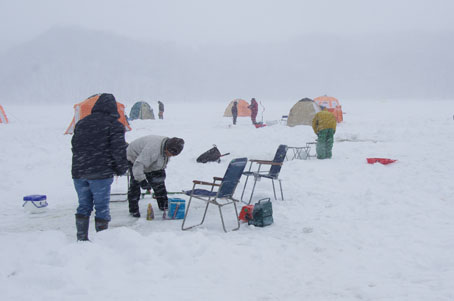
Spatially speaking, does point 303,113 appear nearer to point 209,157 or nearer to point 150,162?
point 209,157

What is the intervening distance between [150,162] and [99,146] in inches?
51.4

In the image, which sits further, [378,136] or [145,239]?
[378,136]

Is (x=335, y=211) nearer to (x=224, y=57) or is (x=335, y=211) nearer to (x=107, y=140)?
(x=107, y=140)

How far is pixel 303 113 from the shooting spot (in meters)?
20.0

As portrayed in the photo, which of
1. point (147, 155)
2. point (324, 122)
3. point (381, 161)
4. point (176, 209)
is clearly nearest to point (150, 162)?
point (147, 155)

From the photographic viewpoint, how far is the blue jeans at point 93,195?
14.8 ft

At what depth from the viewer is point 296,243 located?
4.82m

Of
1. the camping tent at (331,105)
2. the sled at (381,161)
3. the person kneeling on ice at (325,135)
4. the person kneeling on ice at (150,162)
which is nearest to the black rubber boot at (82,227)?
the person kneeling on ice at (150,162)

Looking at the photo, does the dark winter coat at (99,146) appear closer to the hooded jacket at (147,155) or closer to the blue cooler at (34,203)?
the hooded jacket at (147,155)

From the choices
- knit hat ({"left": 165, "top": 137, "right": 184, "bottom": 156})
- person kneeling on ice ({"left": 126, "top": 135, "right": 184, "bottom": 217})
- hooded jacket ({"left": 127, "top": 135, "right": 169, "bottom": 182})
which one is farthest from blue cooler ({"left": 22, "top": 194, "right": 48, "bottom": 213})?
knit hat ({"left": 165, "top": 137, "right": 184, "bottom": 156})

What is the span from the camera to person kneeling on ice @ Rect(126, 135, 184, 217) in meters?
5.64

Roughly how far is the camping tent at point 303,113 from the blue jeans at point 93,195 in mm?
16447

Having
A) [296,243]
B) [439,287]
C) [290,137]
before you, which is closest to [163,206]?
[296,243]

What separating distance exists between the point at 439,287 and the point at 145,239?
3073 millimetres
